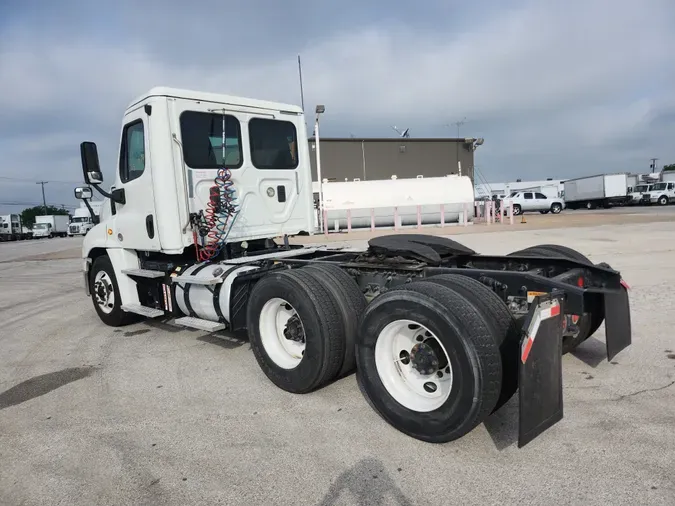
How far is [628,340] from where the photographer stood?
12.8ft

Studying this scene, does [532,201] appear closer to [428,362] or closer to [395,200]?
[395,200]

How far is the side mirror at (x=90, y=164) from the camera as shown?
18.4 feet

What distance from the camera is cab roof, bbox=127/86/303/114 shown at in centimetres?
535

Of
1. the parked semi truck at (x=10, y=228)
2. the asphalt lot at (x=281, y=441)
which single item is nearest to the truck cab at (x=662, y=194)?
the asphalt lot at (x=281, y=441)

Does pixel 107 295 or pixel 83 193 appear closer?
pixel 83 193

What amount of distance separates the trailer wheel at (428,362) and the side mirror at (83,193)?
4252 mm

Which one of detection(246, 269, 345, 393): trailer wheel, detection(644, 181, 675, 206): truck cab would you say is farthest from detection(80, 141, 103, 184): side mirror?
detection(644, 181, 675, 206): truck cab

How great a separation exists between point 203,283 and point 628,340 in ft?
12.8

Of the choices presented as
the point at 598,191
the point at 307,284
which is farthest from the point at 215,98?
the point at 598,191

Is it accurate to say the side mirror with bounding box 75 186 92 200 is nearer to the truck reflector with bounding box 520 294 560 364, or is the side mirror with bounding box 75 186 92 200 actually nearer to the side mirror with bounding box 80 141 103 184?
the side mirror with bounding box 80 141 103 184

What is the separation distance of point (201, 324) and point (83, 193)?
2.49m

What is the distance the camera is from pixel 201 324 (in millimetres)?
5055

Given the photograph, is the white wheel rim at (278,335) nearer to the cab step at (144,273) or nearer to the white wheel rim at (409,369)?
the white wheel rim at (409,369)

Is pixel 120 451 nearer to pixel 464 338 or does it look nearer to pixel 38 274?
pixel 464 338
